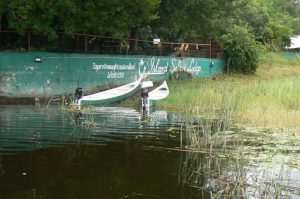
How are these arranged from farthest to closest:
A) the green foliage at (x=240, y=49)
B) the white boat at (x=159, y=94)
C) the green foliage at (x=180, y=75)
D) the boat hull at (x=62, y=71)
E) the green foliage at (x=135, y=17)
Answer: the green foliage at (x=240, y=49), the green foliage at (x=180, y=75), the white boat at (x=159, y=94), the boat hull at (x=62, y=71), the green foliage at (x=135, y=17)

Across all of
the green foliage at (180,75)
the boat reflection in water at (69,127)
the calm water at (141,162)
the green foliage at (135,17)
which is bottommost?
the calm water at (141,162)

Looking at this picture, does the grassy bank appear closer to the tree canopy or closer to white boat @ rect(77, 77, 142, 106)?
white boat @ rect(77, 77, 142, 106)

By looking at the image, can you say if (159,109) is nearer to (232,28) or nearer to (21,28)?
(21,28)

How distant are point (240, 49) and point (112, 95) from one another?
13.5 metres

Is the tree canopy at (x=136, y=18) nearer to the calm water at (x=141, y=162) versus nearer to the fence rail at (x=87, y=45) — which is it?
the fence rail at (x=87, y=45)

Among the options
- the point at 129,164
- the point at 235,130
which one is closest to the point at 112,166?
the point at 129,164

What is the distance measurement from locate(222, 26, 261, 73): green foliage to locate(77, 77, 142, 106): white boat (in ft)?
38.3

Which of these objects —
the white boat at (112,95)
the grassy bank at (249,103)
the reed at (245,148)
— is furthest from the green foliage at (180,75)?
the reed at (245,148)

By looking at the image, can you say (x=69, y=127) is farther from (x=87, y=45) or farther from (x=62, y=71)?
(x=87, y=45)

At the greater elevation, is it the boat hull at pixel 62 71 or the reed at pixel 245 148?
the boat hull at pixel 62 71

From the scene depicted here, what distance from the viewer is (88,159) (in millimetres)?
9734

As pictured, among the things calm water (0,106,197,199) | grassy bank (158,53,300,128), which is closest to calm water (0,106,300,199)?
calm water (0,106,197,199)

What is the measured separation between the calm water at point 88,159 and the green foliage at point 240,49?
18.8 meters

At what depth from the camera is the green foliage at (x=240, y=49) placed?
33.9 metres
